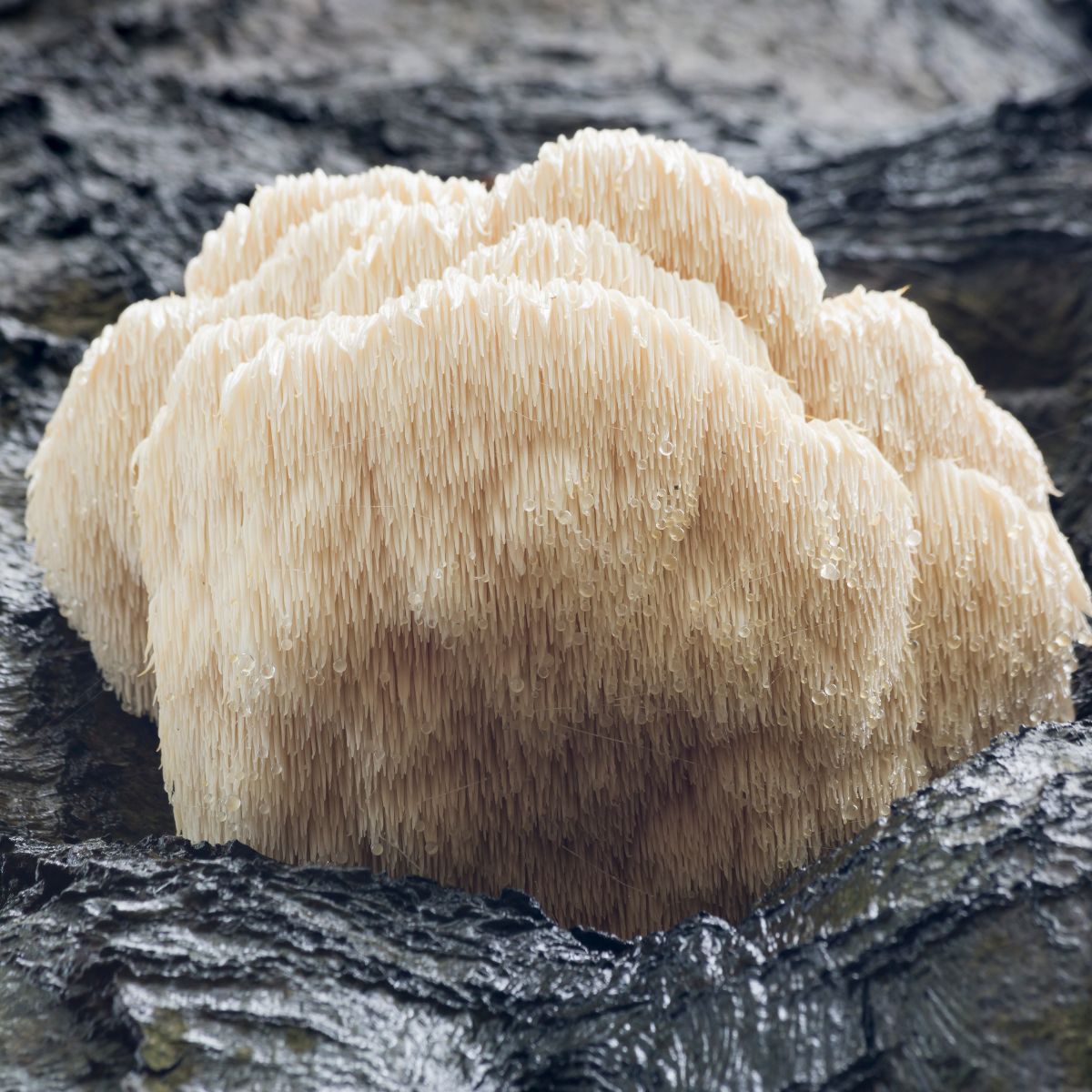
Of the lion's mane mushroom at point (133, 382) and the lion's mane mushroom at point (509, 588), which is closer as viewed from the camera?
the lion's mane mushroom at point (509, 588)

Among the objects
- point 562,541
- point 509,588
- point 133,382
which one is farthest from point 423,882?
point 133,382

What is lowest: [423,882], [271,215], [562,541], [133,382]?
[423,882]

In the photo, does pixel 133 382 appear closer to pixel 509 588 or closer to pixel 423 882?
pixel 509 588

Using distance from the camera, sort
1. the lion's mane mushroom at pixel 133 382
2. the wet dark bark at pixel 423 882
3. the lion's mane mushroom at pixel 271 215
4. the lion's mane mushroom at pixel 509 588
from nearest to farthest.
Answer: the wet dark bark at pixel 423 882 → the lion's mane mushroom at pixel 509 588 → the lion's mane mushroom at pixel 133 382 → the lion's mane mushroom at pixel 271 215

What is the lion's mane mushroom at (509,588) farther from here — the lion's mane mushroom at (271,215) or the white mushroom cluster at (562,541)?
the lion's mane mushroom at (271,215)

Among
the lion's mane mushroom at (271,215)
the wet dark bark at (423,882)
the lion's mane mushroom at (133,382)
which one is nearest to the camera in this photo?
the wet dark bark at (423,882)

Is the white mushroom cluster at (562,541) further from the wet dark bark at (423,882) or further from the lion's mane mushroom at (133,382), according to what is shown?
the wet dark bark at (423,882)

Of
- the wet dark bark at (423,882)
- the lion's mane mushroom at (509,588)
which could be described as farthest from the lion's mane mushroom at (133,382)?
the wet dark bark at (423,882)
